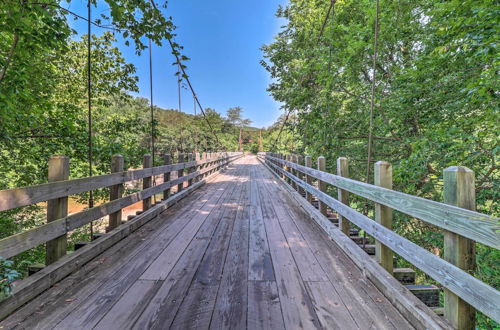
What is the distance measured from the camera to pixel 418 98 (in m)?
4.57

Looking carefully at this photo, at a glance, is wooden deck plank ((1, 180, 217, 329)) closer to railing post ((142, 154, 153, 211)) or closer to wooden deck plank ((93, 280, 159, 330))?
wooden deck plank ((93, 280, 159, 330))

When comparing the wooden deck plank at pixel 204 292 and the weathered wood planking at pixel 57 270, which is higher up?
the weathered wood planking at pixel 57 270

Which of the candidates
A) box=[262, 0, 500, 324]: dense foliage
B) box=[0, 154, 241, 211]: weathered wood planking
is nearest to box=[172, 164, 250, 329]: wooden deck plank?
box=[0, 154, 241, 211]: weathered wood planking

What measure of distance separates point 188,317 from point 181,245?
4.10 ft

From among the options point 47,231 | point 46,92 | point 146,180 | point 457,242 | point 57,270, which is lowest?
point 57,270

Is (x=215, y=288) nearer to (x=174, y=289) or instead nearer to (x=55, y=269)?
(x=174, y=289)

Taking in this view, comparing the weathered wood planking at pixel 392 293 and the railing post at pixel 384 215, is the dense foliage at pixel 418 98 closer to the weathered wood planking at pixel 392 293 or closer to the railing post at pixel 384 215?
the railing post at pixel 384 215

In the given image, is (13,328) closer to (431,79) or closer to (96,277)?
(96,277)

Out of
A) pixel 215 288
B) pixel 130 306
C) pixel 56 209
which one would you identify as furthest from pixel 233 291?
pixel 56 209

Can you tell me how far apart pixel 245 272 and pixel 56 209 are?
1.61m

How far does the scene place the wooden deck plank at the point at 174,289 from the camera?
56.0 inches

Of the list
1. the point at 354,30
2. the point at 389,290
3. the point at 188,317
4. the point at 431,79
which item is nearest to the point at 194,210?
the point at 188,317

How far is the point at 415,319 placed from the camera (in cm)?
137

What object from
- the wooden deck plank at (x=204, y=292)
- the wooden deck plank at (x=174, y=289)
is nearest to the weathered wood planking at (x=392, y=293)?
the wooden deck plank at (x=204, y=292)
